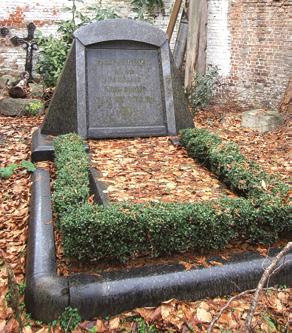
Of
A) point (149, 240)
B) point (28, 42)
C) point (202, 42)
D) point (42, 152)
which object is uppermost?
point (28, 42)

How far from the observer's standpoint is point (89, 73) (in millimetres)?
6055

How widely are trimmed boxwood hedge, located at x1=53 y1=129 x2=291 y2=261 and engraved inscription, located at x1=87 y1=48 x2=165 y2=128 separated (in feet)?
7.31

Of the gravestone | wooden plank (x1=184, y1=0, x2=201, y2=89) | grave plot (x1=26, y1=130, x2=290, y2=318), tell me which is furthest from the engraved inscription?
wooden plank (x1=184, y1=0, x2=201, y2=89)

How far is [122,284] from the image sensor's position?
117 inches

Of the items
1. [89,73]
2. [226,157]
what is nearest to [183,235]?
[226,157]

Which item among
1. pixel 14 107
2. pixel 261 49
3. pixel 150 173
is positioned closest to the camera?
pixel 150 173

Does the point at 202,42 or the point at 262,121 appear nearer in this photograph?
the point at 262,121

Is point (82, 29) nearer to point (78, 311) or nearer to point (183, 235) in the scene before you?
point (183, 235)

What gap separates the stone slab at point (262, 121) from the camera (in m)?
7.91

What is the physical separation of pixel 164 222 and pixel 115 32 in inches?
150

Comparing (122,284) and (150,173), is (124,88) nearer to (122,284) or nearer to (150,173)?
(150,173)

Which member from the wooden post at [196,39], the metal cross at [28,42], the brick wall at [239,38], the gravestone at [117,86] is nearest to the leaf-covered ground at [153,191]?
the gravestone at [117,86]

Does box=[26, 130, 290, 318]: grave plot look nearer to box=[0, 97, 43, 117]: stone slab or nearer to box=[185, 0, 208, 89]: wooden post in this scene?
box=[0, 97, 43, 117]: stone slab

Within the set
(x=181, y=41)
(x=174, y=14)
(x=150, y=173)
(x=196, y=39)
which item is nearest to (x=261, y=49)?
(x=196, y=39)
